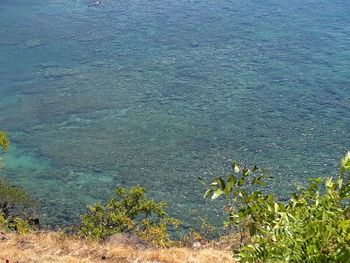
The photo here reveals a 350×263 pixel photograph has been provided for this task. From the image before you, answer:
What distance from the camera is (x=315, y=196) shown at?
3.94 metres

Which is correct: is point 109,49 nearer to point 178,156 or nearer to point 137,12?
point 137,12

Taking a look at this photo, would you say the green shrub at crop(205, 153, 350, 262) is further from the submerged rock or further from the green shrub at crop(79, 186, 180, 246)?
the green shrub at crop(79, 186, 180, 246)

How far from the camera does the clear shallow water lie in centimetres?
3122

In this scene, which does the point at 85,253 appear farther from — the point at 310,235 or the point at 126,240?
the point at 310,235

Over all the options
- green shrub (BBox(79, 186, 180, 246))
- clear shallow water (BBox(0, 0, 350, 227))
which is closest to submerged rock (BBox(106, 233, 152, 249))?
green shrub (BBox(79, 186, 180, 246))

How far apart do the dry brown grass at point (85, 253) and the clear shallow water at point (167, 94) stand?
47.4ft

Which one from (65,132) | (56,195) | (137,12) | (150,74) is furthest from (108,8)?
(56,195)

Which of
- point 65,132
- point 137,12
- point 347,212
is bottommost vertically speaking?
point 65,132

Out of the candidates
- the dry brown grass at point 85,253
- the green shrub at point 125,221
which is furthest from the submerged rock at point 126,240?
the dry brown grass at point 85,253

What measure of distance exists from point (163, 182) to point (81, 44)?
93.9 ft

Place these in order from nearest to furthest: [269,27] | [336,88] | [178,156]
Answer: [178,156]
[336,88]
[269,27]

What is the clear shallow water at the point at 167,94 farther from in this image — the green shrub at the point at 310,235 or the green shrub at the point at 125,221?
the green shrub at the point at 310,235

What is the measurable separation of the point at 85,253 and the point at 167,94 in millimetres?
32789

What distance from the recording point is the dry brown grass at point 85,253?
1006cm
